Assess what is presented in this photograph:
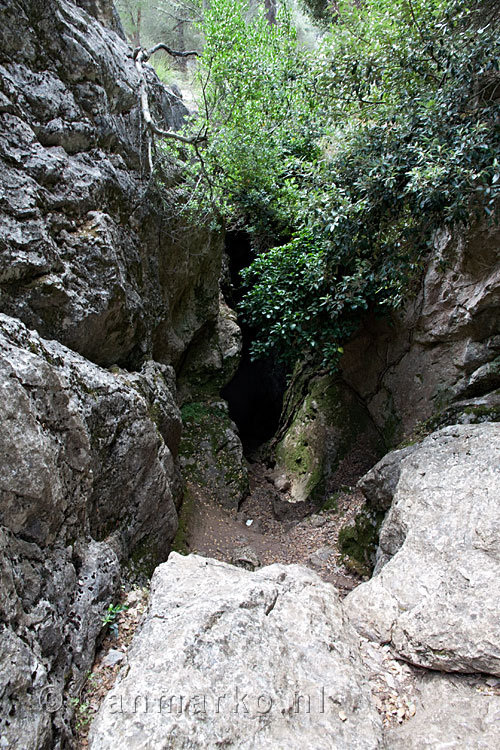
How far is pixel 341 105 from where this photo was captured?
652cm

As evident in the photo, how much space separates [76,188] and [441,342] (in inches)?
242

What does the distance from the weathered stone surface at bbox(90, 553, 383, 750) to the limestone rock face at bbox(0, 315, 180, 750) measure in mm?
463

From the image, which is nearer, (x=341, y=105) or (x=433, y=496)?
(x=433, y=496)

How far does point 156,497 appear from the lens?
4996 mm

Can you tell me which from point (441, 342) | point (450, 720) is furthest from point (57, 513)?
point (441, 342)

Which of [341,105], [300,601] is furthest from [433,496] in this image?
[341,105]

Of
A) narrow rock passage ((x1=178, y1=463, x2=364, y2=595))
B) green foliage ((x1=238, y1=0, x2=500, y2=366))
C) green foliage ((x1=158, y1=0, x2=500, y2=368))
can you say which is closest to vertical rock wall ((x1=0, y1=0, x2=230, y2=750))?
narrow rock passage ((x1=178, y1=463, x2=364, y2=595))

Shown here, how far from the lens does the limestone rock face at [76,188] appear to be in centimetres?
399

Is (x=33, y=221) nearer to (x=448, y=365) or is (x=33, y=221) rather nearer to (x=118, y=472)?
(x=118, y=472)

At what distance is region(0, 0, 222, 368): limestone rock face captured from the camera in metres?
3.99

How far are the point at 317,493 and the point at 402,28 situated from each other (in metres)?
8.03

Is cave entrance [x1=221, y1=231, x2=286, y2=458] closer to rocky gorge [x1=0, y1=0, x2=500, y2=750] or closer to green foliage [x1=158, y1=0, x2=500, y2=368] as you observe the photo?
green foliage [x1=158, y1=0, x2=500, y2=368]

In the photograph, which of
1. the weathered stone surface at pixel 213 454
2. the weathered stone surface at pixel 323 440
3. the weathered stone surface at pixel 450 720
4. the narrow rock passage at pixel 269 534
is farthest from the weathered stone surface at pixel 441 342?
the weathered stone surface at pixel 450 720

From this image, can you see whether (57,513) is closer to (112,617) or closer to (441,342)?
(112,617)
